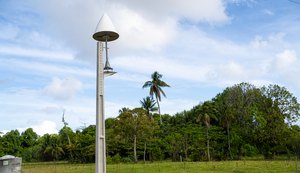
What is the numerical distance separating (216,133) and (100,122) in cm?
3220

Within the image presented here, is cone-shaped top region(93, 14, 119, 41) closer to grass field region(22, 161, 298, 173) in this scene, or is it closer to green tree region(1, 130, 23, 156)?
grass field region(22, 161, 298, 173)

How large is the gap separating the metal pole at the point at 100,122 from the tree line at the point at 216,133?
26.8m

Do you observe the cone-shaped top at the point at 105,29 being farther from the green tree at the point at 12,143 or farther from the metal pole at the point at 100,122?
the green tree at the point at 12,143

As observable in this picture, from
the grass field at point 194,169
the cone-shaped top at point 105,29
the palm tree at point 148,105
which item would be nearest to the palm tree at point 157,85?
the palm tree at point 148,105

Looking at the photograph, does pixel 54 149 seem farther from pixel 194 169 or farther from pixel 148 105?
pixel 194 169

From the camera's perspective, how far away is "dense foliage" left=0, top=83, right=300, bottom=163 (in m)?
32.4

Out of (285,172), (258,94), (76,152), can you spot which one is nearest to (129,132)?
(76,152)

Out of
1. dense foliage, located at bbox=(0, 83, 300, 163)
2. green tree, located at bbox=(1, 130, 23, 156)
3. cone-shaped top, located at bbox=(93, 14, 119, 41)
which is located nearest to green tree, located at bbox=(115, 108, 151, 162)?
dense foliage, located at bbox=(0, 83, 300, 163)

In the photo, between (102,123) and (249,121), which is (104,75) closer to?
(102,123)

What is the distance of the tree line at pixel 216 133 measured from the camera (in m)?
32.4

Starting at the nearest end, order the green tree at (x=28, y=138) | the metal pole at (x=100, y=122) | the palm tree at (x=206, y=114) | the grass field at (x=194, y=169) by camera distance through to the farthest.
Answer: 1. the metal pole at (x=100, y=122)
2. the grass field at (x=194, y=169)
3. the palm tree at (x=206, y=114)
4. the green tree at (x=28, y=138)

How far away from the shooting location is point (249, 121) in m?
35.8

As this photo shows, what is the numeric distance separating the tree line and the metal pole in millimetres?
26755

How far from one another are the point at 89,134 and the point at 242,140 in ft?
56.1
